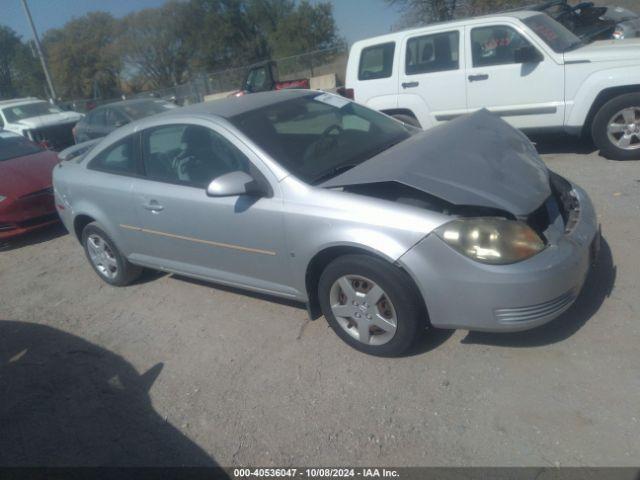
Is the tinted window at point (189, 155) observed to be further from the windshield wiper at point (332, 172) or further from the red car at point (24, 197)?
the red car at point (24, 197)

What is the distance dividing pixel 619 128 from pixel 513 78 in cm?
139

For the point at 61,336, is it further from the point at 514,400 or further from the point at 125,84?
the point at 125,84

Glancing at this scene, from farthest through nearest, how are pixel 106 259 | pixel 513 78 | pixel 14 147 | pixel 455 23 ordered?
pixel 14 147
pixel 455 23
pixel 513 78
pixel 106 259

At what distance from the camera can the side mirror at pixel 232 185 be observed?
3.30 metres

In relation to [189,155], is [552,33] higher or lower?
higher

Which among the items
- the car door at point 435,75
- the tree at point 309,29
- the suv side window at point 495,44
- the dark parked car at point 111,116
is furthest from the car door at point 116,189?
the tree at point 309,29

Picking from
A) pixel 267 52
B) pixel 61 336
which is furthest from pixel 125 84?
pixel 61 336

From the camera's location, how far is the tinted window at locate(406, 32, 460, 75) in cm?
706

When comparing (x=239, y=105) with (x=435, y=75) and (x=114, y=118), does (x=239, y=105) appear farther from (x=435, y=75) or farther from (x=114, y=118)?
(x=114, y=118)

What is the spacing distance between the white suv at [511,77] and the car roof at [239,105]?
3201 mm

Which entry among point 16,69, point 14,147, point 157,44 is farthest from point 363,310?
point 16,69

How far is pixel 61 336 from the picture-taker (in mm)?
4379

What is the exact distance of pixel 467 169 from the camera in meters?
3.22

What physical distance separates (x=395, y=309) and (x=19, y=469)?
7.61 feet
